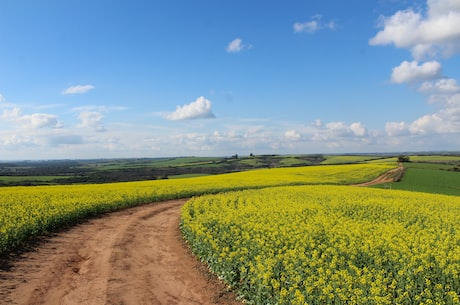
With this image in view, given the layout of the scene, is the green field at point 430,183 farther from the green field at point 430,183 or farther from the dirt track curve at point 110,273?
the dirt track curve at point 110,273

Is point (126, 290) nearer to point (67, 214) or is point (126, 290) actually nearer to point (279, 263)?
point (279, 263)

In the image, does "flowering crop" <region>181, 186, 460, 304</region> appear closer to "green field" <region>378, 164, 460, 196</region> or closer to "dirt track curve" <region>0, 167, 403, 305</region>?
"dirt track curve" <region>0, 167, 403, 305</region>

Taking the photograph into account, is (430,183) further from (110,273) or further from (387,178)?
(110,273)

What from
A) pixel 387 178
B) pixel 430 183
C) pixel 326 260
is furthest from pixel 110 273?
pixel 387 178

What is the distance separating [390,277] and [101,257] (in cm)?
1088

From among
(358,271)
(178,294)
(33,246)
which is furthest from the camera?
(33,246)

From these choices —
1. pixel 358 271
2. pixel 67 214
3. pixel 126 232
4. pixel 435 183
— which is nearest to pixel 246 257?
pixel 358 271

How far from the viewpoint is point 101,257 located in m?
14.1

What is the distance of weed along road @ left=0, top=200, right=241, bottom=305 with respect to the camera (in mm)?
10422

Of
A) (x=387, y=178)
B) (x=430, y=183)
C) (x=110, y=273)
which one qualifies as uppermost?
(x=110, y=273)

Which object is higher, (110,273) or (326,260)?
(326,260)

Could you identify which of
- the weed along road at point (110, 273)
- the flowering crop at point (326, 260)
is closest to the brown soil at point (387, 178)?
the flowering crop at point (326, 260)

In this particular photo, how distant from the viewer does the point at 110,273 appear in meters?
12.2

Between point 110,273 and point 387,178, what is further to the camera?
point 387,178
